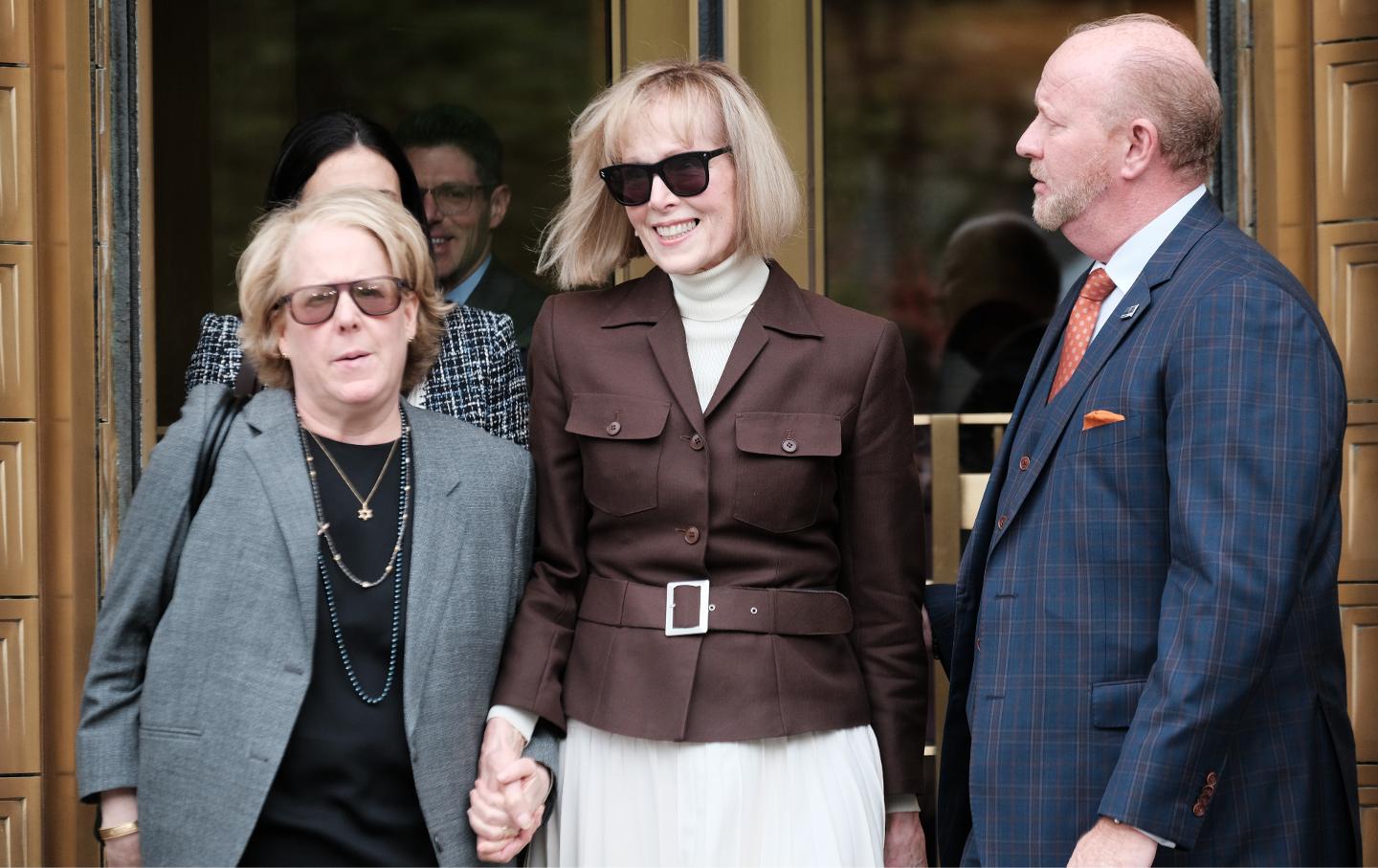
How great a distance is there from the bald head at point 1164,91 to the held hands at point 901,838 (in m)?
1.25

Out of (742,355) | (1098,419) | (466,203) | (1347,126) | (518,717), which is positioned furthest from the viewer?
(466,203)

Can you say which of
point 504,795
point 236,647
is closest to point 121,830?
point 236,647

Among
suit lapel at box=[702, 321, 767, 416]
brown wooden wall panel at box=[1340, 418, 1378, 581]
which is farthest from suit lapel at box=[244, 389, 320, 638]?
brown wooden wall panel at box=[1340, 418, 1378, 581]

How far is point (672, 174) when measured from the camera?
280cm

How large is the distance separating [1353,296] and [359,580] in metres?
2.22

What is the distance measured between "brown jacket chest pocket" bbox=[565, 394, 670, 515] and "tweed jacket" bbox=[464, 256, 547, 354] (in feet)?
4.71

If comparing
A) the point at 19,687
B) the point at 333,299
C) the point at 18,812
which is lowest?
the point at 18,812

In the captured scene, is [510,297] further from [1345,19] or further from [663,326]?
[1345,19]

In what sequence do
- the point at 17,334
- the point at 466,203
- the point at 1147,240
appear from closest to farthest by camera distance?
the point at 1147,240, the point at 17,334, the point at 466,203

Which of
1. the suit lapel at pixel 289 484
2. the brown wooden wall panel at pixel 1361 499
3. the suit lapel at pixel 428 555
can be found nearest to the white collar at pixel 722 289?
the suit lapel at pixel 428 555

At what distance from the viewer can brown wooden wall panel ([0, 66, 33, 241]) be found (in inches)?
140

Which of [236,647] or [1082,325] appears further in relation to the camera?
[1082,325]

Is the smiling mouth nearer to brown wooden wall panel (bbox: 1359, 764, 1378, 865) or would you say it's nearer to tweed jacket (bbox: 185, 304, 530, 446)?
tweed jacket (bbox: 185, 304, 530, 446)

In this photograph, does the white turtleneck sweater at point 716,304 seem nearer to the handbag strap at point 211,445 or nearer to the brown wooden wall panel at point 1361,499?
the handbag strap at point 211,445
